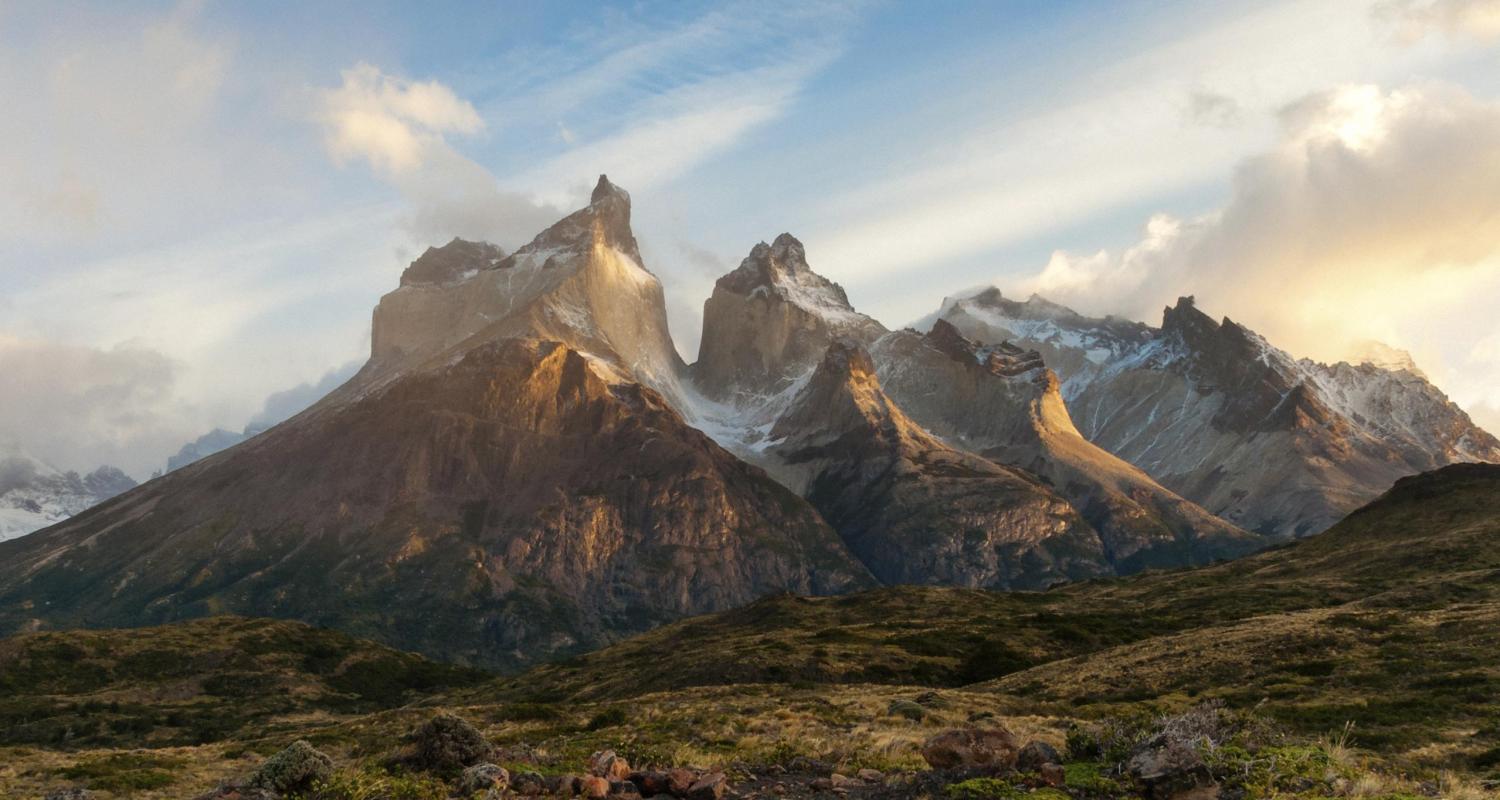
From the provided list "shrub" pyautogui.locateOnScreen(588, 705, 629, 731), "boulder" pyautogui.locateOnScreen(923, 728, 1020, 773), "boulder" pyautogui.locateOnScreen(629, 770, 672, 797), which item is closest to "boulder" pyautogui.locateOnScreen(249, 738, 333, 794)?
"boulder" pyautogui.locateOnScreen(629, 770, 672, 797)

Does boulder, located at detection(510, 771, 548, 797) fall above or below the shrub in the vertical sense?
above

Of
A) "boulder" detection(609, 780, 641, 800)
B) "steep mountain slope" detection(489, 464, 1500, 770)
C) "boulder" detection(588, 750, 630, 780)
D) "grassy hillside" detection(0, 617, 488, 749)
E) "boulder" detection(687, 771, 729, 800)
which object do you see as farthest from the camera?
"grassy hillside" detection(0, 617, 488, 749)

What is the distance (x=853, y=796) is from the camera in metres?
27.2

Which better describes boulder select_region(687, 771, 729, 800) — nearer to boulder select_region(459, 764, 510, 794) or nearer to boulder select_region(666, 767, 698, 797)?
boulder select_region(666, 767, 698, 797)

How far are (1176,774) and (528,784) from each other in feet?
56.3

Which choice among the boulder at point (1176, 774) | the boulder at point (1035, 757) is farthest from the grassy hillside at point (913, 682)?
the boulder at point (1035, 757)

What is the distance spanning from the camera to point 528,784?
2692cm

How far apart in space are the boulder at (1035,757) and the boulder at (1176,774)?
8.71 ft

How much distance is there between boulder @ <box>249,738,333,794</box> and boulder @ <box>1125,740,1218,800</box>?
73.7 ft

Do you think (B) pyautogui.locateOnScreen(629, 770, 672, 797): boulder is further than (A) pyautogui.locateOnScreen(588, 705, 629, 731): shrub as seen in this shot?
No

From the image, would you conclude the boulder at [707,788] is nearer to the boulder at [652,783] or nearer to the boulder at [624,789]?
the boulder at [652,783]

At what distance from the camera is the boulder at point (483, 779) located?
26.6m

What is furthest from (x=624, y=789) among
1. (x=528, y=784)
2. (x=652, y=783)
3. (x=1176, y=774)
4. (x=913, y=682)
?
(x=913, y=682)

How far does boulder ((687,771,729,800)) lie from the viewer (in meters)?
26.4
